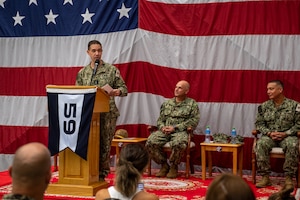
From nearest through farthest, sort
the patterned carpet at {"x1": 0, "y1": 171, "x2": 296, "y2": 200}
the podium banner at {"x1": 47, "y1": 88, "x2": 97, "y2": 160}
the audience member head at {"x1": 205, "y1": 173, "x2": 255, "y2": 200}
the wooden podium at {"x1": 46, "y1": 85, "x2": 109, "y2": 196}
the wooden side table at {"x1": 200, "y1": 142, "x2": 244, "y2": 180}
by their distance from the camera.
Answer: the audience member head at {"x1": 205, "y1": 173, "x2": 255, "y2": 200} < the podium banner at {"x1": 47, "y1": 88, "x2": 97, "y2": 160} < the wooden podium at {"x1": 46, "y1": 85, "x2": 109, "y2": 196} < the patterned carpet at {"x1": 0, "y1": 171, "x2": 296, "y2": 200} < the wooden side table at {"x1": 200, "y1": 142, "x2": 244, "y2": 180}

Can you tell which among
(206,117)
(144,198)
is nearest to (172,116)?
(206,117)

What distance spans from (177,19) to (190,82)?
0.91 m

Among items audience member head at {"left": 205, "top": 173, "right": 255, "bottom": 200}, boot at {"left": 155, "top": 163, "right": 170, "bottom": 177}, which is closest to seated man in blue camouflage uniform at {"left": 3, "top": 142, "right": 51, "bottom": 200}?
audience member head at {"left": 205, "top": 173, "right": 255, "bottom": 200}

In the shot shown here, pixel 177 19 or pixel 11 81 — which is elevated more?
pixel 177 19

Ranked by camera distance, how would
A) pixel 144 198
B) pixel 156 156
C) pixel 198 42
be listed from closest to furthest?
pixel 144 198
pixel 156 156
pixel 198 42

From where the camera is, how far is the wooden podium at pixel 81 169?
5.21 m

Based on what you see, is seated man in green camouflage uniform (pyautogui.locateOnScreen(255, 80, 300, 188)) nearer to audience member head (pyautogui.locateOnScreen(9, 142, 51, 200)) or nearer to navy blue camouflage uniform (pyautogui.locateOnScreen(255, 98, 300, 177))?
navy blue camouflage uniform (pyautogui.locateOnScreen(255, 98, 300, 177))

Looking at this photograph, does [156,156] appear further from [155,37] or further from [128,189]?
[128,189]

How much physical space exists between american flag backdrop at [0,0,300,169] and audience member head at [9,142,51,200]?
17.4 ft

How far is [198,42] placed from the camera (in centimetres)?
725

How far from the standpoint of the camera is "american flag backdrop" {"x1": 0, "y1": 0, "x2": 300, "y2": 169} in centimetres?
692

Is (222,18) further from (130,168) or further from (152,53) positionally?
(130,168)

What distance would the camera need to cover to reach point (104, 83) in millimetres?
5773

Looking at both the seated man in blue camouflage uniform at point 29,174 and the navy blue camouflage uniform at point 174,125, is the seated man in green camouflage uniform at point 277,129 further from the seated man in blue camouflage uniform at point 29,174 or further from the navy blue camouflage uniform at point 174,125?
the seated man in blue camouflage uniform at point 29,174
